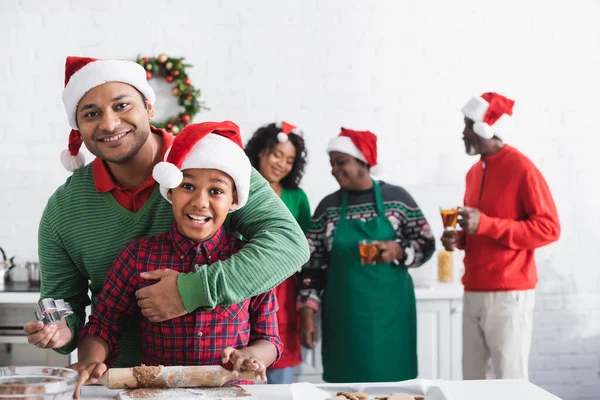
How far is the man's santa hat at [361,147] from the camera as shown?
3180 mm

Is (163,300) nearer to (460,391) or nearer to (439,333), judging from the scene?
(460,391)

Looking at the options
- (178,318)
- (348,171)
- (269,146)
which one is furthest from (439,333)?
(178,318)

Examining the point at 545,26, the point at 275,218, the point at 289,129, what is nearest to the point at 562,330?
the point at 545,26

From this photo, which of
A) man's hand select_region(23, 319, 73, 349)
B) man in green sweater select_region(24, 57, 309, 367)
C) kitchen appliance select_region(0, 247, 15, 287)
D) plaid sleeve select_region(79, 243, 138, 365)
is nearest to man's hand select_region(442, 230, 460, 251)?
man in green sweater select_region(24, 57, 309, 367)

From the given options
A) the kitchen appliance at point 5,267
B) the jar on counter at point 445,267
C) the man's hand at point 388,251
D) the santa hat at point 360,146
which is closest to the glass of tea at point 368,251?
the man's hand at point 388,251

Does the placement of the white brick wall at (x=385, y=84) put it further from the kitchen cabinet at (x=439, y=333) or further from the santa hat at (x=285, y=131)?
the santa hat at (x=285, y=131)

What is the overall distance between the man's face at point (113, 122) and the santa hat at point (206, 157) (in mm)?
105

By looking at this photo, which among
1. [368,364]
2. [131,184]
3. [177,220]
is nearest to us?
[177,220]

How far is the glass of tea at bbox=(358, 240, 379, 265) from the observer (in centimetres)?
296

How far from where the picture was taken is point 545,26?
415 centimetres

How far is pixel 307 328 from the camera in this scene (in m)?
3.09

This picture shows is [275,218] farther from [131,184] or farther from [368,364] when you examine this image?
[368,364]

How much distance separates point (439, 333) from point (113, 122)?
2290 millimetres

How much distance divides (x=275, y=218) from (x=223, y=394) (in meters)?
0.44
